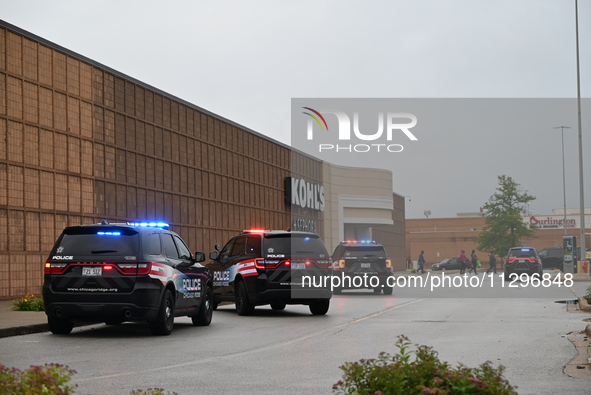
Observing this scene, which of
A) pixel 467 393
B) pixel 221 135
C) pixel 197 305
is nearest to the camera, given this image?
pixel 467 393

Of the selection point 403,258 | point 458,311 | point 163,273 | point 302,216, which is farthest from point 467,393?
point 403,258

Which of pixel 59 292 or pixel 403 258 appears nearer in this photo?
pixel 59 292

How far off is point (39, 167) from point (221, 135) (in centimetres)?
1767

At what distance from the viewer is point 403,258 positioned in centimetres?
9381

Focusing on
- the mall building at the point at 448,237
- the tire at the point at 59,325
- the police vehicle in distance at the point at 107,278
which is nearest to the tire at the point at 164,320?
the police vehicle in distance at the point at 107,278

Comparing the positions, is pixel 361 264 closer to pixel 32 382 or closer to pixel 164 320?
pixel 164 320

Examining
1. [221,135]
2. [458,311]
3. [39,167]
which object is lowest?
[458,311]

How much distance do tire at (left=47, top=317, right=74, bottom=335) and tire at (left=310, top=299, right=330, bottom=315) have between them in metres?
6.71

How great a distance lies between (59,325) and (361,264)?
16521mm

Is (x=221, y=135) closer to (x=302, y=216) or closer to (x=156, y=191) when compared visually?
(x=156, y=191)

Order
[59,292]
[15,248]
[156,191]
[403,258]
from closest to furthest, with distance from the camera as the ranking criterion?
[59,292] < [15,248] < [156,191] < [403,258]

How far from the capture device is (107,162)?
1266 inches

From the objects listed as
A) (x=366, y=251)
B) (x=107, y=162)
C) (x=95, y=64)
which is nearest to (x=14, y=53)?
(x=95, y=64)

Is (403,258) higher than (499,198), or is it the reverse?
(499,198)
